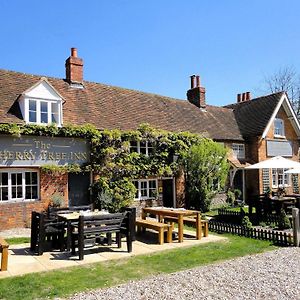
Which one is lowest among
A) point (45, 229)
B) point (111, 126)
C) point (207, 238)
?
point (207, 238)

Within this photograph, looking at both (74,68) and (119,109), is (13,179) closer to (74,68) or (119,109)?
(119,109)

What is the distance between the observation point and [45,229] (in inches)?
385

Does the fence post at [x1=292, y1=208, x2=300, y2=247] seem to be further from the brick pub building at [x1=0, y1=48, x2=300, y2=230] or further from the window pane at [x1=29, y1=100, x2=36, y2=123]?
the window pane at [x1=29, y1=100, x2=36, y2=123]

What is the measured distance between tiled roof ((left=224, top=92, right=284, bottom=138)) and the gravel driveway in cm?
1874

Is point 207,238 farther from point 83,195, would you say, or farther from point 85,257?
point 83,195

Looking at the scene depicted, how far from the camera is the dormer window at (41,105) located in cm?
1611

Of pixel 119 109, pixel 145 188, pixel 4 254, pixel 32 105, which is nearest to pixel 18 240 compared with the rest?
pixel 4 254

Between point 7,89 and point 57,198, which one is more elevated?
point 7,89

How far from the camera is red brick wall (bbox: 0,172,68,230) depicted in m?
14.7

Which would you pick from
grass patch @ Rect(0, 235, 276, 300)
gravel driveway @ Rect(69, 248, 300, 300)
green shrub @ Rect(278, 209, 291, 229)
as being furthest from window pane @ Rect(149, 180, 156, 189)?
gravel driveway @ Rect(69, 248, 300, 300)

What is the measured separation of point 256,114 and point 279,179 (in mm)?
5662

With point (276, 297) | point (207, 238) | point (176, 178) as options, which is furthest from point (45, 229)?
point (176, 178)

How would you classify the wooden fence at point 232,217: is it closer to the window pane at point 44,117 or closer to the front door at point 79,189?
the front door at point 79,189

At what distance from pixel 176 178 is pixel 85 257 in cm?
1201
